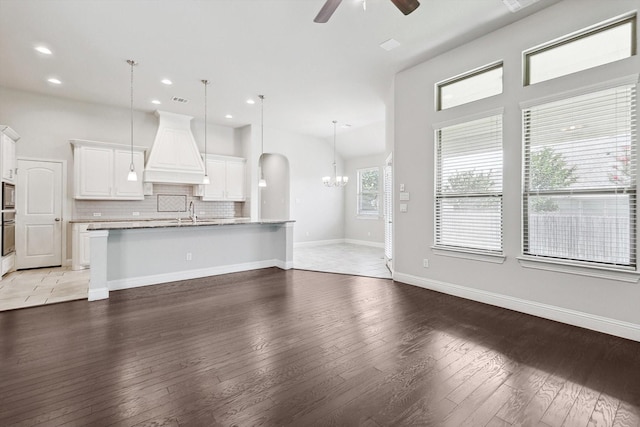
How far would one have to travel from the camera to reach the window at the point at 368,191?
921cm

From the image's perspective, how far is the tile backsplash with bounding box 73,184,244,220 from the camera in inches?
247

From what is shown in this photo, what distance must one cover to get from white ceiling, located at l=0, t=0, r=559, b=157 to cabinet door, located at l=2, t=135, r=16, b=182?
1.04 meters

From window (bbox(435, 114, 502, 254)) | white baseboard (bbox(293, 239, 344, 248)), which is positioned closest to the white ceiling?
window (bbox(435, 114, 502, 254))

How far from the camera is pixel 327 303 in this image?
12.7 feet

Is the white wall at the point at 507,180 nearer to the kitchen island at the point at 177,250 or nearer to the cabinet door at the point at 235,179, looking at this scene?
the kitchen island at the point at 177,250

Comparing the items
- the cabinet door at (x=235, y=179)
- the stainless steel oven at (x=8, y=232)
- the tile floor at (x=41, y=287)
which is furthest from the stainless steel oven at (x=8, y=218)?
the cabinet door at (x=235, y=179)

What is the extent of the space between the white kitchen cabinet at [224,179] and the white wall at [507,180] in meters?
4.54

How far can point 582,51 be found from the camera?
10.2 feet

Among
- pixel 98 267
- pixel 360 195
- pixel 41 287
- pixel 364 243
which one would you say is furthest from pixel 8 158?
pixel 364 243

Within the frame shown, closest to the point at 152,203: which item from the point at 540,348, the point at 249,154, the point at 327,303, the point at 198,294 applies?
the point at 249,154

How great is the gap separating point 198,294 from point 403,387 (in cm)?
315

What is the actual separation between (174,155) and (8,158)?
262cm

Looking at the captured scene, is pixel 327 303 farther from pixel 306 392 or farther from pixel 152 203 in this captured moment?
pixel 152 203

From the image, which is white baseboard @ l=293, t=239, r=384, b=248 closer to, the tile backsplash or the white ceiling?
the tile backsplash
